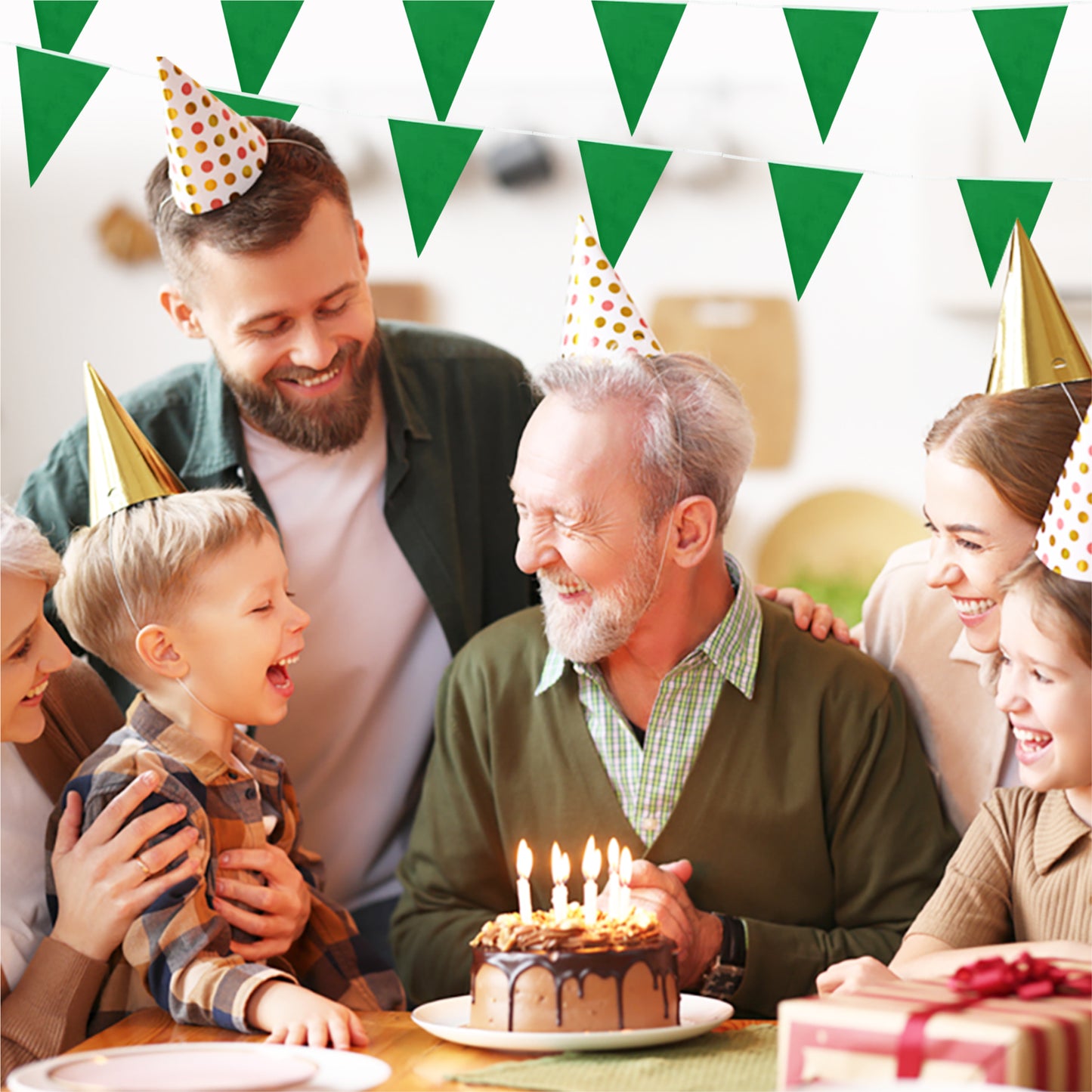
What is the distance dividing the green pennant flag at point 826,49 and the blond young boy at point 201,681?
0.97 metres

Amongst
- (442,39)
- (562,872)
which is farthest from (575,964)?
(442,39)

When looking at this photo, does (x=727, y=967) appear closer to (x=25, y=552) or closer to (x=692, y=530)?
(x=692, y=530)

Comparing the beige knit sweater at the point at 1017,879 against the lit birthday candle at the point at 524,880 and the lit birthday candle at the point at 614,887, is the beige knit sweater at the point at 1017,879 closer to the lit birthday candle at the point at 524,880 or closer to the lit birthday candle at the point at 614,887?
the lit birthday candle at the point at 614,887

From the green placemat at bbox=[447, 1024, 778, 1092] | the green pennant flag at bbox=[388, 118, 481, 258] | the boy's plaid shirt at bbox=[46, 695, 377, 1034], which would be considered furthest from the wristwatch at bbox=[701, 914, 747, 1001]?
the green pennant flag at bbox=[388, 118, 481, 258]

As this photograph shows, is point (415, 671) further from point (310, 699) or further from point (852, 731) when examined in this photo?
point (852, 731)

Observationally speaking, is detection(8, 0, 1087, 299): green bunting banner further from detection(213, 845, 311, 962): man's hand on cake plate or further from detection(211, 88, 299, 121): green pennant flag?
detection(213, 845, 311, 962): man's hand on cake plate

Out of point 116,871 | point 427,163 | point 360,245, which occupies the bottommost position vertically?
point 116,871

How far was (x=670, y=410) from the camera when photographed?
1920 millimetres

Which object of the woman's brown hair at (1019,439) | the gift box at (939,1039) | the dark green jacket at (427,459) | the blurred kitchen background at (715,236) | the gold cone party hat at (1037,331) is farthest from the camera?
the blurred kitchen background at (715,236)

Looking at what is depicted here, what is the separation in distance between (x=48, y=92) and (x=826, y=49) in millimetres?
1087

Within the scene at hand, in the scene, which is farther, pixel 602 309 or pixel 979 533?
pixel 602 309

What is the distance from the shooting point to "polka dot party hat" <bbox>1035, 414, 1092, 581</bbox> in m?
1.47

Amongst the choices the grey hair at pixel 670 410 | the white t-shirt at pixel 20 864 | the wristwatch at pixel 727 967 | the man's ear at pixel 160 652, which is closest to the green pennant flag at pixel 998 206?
the grey hair at pixel 670 410

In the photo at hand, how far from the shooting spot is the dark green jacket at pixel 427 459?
2150mm
